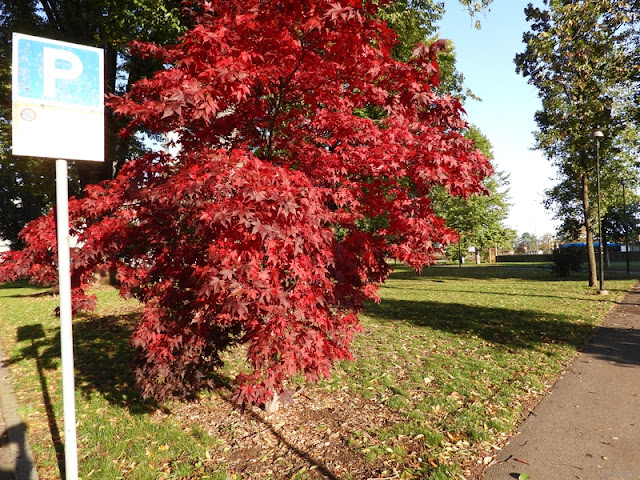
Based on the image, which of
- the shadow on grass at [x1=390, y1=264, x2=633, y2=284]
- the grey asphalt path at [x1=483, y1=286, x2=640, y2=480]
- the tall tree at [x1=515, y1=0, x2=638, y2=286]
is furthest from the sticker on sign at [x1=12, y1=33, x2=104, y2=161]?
the shadow on grass at [x1=390, y1=264, x2=633, y2=284]

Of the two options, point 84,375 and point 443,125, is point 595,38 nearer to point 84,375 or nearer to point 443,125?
point 443,125

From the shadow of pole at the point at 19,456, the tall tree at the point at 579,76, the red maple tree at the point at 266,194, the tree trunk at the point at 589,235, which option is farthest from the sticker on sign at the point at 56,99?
the tree trunk at the point at 589,235

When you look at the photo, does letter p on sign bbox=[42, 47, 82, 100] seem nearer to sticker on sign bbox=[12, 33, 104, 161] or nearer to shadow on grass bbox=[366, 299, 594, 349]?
sticker on sign bbox=[12, 33, 104, 161]

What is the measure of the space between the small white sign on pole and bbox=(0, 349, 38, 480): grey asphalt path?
1831mm

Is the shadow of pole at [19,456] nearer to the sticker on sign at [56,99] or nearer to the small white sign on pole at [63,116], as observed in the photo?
the small white sign on pole at [63,116]

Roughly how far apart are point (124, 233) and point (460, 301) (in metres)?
12.4

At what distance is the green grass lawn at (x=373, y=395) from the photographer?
12.5 feet

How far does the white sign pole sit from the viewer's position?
2.39m

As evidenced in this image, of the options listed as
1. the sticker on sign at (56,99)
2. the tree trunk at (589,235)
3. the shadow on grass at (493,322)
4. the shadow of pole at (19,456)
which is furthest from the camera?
the tree trunk at (589,235)

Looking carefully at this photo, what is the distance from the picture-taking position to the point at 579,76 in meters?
8.99

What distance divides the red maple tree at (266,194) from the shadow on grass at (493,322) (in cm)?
522

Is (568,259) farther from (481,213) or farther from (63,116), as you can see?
(63,116)

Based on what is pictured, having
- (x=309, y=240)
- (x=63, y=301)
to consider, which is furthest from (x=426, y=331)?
(x=63, y=301)

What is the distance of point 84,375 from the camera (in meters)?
6.42
